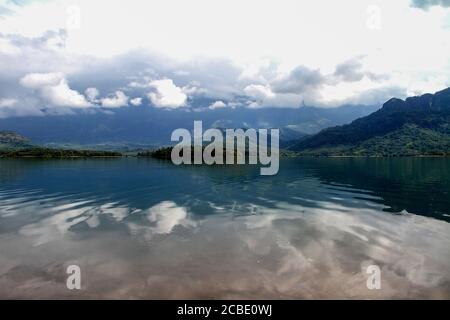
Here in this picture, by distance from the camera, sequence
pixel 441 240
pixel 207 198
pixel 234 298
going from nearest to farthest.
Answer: pixel 234 298 < pixel 441 240 < pixel 207 198

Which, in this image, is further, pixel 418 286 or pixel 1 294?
pixel 418 286

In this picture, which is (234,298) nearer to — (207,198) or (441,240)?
(441,240)

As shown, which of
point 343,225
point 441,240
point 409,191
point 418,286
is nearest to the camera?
point 418,286

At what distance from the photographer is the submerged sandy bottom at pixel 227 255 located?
959 inches

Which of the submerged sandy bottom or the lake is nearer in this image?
the submerged sandy bottom

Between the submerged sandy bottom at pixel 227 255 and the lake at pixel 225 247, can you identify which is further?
the lake at pixel 225 247

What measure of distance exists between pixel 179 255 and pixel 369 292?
53.7 feet

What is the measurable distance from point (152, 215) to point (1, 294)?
1082 inches

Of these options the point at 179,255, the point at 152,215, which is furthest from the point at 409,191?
the point at 179,255

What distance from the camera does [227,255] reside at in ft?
105

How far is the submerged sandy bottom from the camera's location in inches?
959

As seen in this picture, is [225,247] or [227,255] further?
[225,247]

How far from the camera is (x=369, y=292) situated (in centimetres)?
2386
